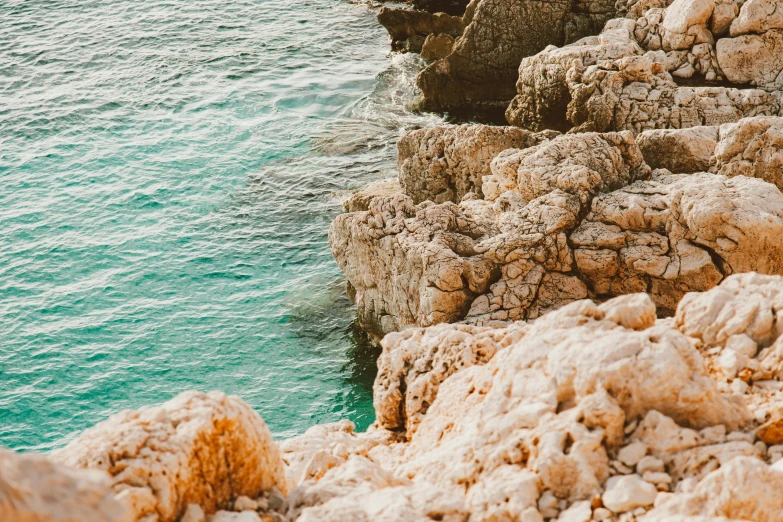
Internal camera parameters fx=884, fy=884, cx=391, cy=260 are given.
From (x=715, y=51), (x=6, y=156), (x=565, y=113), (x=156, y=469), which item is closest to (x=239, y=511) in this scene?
(x=156, y=469)

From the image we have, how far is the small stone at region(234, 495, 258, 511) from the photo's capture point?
26.1 ft

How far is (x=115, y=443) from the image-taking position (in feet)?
25.2

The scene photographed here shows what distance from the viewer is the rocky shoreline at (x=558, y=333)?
24.6ft

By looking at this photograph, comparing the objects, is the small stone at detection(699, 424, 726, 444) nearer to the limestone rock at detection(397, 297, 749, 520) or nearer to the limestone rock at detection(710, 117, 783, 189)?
the limestone rock at detection(397, 297, 749, 520)

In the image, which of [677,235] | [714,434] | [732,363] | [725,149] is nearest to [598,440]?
[714,434]

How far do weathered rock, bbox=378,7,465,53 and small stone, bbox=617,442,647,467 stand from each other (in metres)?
29.2

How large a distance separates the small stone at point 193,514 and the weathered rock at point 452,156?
47.8 ft

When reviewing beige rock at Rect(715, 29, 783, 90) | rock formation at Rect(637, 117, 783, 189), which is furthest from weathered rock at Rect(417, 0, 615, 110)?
rock formation at Rect(637, 117, 783, 189)

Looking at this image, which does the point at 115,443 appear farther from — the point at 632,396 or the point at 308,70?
the point at 308,70

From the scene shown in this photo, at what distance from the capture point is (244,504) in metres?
7.98

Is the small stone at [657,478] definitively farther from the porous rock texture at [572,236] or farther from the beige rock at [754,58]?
the beige rock at [754,58]

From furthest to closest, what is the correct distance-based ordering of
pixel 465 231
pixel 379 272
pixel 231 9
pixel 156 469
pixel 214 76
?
pixel 231 9, pixel 214 76, pixel 379 272, pixel 465 231, pixel 156 469

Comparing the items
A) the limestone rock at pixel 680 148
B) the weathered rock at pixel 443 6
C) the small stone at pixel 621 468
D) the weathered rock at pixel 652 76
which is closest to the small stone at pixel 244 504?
the small stone at pixel 621 468

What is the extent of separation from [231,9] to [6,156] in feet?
48.9
